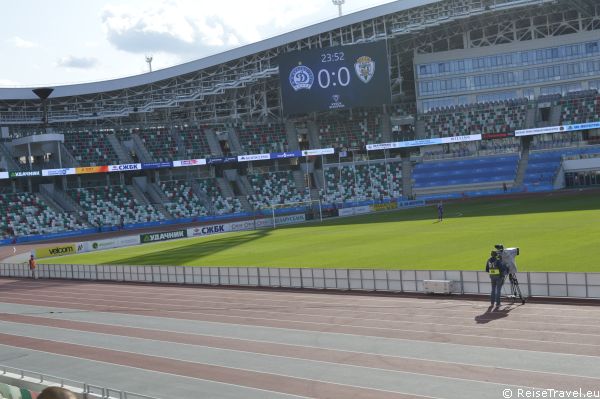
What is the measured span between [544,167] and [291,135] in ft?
110

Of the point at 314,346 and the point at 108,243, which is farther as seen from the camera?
the point at 108,243

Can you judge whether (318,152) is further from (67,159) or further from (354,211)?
(67,159)

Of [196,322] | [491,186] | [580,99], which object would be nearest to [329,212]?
[491,186]

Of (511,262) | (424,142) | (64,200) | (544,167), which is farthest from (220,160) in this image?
(511,262)

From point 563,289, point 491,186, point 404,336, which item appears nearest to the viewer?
point 404,336

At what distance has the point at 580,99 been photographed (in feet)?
288

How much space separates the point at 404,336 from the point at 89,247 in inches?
1803

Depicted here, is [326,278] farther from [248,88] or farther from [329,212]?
[248,88]

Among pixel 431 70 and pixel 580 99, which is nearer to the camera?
pixel 580 99

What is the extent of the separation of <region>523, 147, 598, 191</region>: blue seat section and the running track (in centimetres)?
5893

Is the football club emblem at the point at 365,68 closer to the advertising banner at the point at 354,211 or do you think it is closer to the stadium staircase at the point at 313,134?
the stadium staircase at the point at 313,134

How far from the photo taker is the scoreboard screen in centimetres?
8494

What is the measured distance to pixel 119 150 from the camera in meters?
85.6

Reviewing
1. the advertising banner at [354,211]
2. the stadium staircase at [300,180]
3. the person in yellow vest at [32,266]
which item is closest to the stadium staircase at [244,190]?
the stadium staircase at [300,180]
